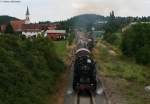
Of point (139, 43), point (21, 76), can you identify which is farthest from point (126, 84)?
point (139, 43)

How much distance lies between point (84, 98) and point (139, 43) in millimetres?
40650

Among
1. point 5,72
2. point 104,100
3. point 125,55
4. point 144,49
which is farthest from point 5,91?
point 125,55

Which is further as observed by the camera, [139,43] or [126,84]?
[139,43]

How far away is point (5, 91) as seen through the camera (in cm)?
2609

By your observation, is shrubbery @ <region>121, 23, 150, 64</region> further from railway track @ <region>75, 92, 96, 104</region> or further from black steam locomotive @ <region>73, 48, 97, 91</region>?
black steam locomotive @ <region>73, 48, 97, 91</region>

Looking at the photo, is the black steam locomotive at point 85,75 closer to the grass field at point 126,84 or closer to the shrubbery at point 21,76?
the grass field at point 126,84

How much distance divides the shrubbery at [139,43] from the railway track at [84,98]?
31760 millimetres

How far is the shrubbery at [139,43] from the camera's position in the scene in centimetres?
6944

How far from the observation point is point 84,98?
119 feet

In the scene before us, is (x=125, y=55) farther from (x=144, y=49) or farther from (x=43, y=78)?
(x=43, y=78)

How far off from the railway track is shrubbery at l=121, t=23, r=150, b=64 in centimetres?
3176

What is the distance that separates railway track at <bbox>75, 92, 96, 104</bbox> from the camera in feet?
114

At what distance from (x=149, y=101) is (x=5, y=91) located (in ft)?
42.0

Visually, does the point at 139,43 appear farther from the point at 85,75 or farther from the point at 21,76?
the point at 21,76
